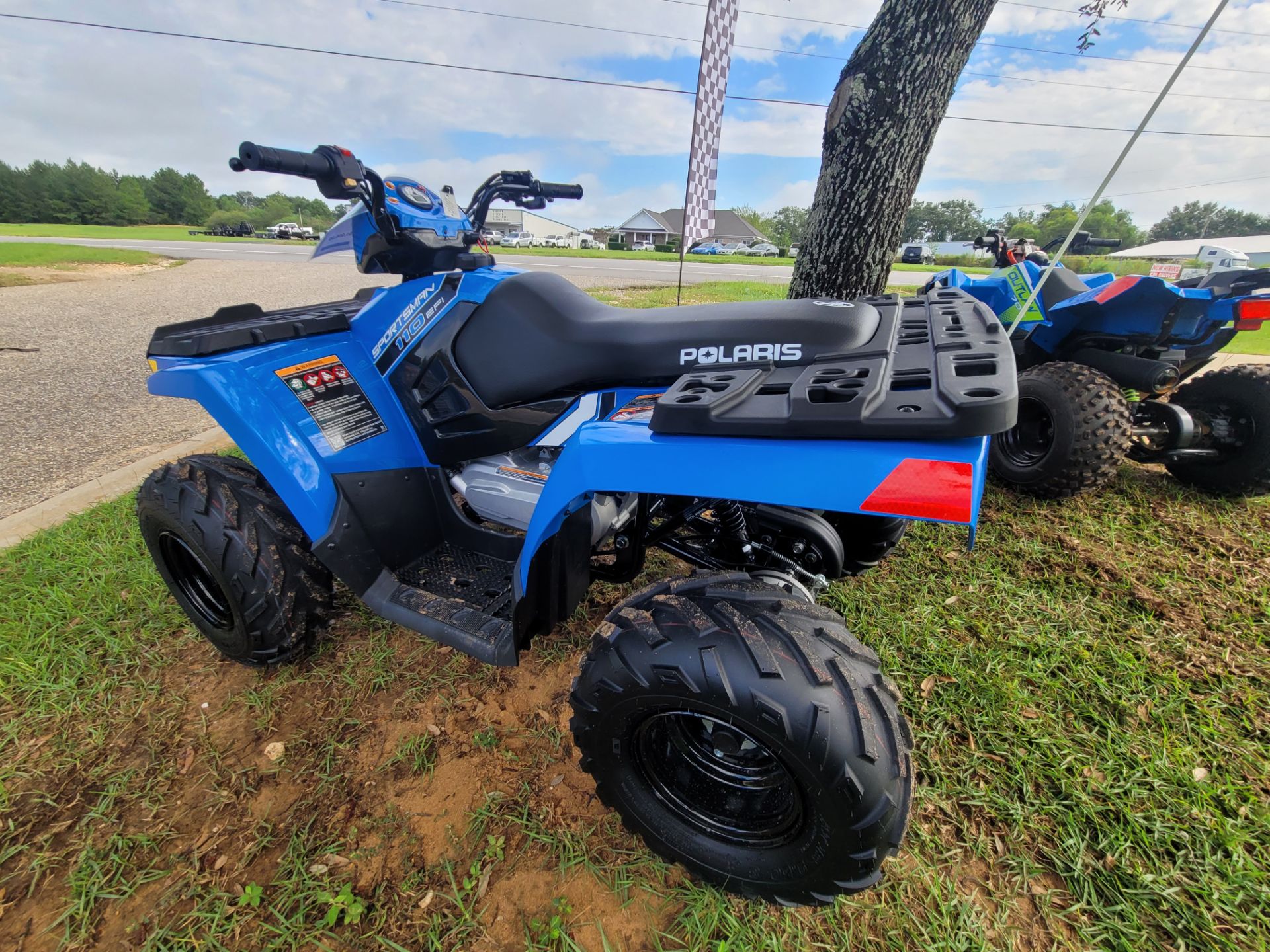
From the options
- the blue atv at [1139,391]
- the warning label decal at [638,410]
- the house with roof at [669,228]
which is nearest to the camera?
the warning label decal at [638,410]

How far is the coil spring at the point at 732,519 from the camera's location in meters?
1.67

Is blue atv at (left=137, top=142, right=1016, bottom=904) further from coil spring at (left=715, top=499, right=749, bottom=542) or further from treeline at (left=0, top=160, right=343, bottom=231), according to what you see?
treeline at (left=0, top=160, right=343, bottom=231)

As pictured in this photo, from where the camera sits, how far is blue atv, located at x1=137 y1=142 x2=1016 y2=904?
112cm

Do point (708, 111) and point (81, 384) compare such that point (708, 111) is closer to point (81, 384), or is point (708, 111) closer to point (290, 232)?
point (81, 384)

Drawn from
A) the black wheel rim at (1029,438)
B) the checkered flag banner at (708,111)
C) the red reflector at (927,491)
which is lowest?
the black wheel rim at (1029,438)

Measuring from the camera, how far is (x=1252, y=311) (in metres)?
2.99

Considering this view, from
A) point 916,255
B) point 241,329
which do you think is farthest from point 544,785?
point 916,255

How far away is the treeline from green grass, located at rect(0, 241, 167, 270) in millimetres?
28010

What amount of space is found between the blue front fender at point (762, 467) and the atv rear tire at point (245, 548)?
1235 millimetres

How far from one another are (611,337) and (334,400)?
113 centimetres

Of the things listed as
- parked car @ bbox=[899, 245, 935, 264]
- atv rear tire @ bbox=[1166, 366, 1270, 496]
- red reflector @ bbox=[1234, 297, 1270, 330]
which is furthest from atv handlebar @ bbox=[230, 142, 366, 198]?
parked car @ bbox=[899, 245, 935, 264]

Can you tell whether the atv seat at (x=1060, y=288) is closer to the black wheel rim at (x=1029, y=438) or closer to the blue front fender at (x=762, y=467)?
the black wheel rim at (x=1029, y=438)

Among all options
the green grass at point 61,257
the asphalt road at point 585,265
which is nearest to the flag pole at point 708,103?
the asphalt road at point 585,265

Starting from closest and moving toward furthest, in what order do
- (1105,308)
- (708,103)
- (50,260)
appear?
(1105,308) < (708,103) < (50,260)
